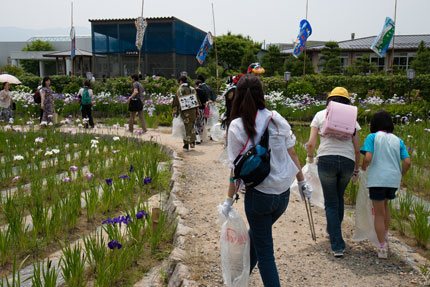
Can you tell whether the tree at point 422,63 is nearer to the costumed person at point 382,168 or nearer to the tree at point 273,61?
the tree at point 273,61

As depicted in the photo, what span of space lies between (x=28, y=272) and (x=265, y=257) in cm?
186

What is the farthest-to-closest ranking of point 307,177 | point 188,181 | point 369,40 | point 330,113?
point 369,40
point 188,181
point 307,177
point 330,113

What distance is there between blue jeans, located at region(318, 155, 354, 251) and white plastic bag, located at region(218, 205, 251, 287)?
1120 mm

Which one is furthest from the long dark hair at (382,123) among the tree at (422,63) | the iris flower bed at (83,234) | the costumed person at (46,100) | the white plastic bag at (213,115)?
the tree at (422,63)

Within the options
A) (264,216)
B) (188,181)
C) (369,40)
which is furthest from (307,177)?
(369,40)

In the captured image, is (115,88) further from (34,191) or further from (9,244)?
(9,244)

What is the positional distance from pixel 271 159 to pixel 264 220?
369mm

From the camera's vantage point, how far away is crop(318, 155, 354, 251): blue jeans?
341 cm

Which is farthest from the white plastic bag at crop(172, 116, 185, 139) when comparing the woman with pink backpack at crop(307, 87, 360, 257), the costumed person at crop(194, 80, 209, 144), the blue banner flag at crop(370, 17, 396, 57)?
the blue banner flag at crop(370, 17, 396, 57)

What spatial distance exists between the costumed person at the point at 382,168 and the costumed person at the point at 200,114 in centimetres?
515

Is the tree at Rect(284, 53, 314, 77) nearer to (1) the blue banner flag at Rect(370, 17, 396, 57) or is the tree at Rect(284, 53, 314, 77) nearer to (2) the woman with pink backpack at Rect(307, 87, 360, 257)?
(1) the blue banner flag at Rect(370, 17, 396, 57)

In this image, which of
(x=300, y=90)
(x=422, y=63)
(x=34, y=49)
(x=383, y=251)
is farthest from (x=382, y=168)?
(x=34, y=49)

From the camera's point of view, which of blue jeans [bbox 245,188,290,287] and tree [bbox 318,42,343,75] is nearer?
blue jeans [bbox 245,188,290,287]

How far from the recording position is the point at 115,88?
15250 millimetres
